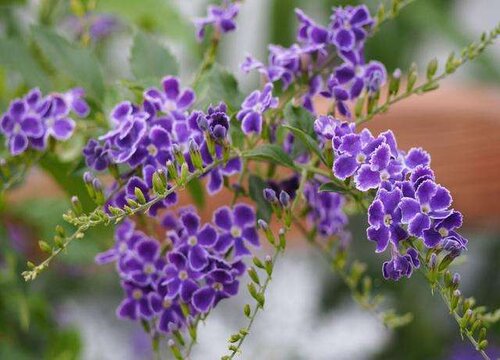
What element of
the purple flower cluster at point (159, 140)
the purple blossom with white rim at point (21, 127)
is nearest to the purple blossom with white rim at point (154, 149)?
the purple flower cluster at point (159, 140)

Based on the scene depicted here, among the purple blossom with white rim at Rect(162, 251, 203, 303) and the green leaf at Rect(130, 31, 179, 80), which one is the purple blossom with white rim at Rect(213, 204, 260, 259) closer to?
the purple blossom with white rim at Rect(162, 251, 203, 303)

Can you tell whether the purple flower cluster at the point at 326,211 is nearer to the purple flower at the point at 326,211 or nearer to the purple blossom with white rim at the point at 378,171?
the purple flower at the point at 326,211

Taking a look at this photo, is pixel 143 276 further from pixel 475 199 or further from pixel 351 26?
pixel 475 199

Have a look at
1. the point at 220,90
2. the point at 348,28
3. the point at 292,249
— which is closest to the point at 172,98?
the point at 220,90

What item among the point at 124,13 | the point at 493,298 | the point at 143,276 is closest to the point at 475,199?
the point at 493,298

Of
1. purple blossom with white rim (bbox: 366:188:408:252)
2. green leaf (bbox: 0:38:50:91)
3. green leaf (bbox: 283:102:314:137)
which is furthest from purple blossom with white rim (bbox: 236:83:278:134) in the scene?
green leaf (bbox: 0:38:50:91)
